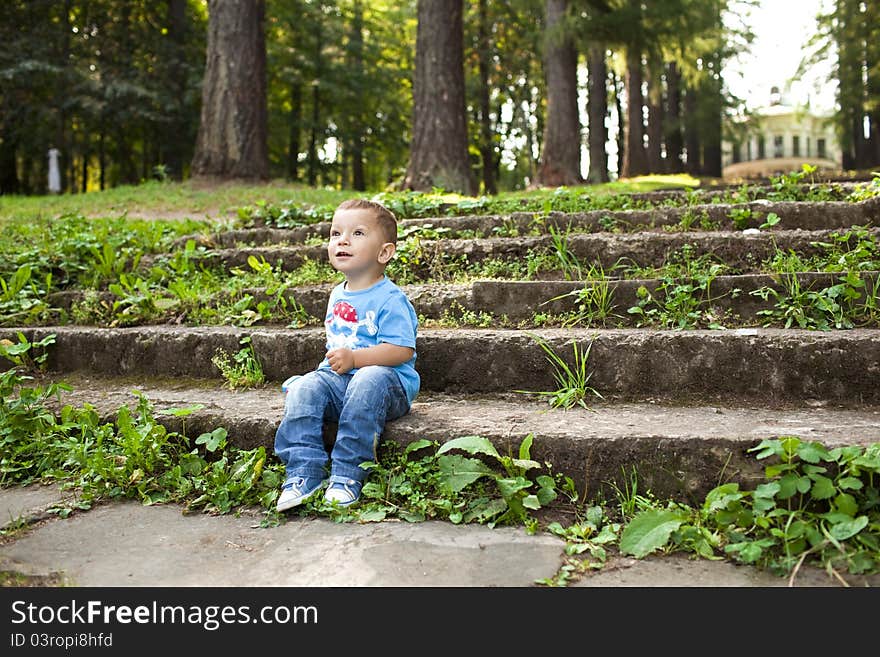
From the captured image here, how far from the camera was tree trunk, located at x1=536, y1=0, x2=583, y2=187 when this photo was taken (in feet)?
41.8

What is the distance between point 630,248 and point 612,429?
Answer: 1804 mm

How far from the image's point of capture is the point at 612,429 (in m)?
2.60

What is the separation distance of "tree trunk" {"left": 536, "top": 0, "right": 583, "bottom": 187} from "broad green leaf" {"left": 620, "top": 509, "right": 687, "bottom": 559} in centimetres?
1096

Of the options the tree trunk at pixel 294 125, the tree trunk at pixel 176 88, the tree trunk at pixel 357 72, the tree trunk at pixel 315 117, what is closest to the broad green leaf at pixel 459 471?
the tree trunk at pixel 176 88

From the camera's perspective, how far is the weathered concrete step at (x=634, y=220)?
441 cm

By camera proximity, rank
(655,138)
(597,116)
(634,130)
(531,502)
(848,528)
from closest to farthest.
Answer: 1. (848,528)
2. (531,502)
3. (634,130)
4. (597,116)
5. (655,138)

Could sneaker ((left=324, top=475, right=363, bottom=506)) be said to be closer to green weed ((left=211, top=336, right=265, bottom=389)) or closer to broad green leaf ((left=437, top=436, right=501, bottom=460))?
broad green leaf ((left=437, top=436, right=501, bottom=460))

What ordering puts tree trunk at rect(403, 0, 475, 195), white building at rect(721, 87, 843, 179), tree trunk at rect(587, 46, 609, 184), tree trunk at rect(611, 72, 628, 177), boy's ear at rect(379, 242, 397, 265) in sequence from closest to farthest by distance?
boy's ear at rect(379, 242, 397, 265) < tree trunk at rect(403, 0, 475, 195) < tree trunk at rect(587, 46, 609, 184) < tree trunk at rect(611, 72, 628, 177) < white building at rect(721, 87, 843, 179)

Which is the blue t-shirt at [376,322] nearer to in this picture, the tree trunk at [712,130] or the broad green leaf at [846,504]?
the broad green leaf at [846,504]

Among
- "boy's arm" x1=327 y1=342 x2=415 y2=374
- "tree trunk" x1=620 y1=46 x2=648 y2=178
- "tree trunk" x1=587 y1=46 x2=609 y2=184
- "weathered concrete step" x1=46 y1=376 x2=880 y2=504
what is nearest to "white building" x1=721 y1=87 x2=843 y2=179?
"tree trunk" x1=587 y1=46 x2=609 y2=184

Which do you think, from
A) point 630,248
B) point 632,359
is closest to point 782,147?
point 630,248

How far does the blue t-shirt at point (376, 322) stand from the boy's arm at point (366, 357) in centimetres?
4

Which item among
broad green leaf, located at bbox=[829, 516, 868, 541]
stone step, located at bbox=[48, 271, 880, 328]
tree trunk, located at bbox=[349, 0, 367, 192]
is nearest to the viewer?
broad green leaf, located at bbox=[829, 516, 868, 541]

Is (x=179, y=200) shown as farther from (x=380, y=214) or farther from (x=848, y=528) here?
(x=848, y=528)
